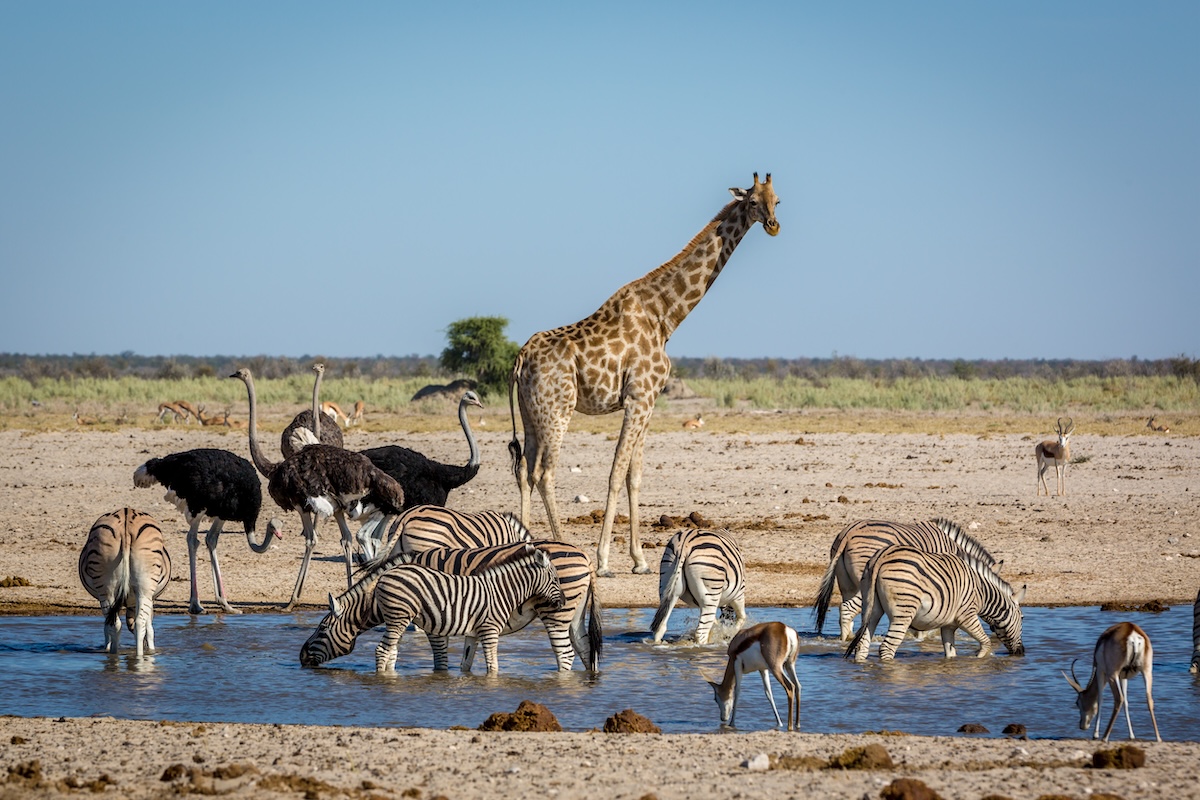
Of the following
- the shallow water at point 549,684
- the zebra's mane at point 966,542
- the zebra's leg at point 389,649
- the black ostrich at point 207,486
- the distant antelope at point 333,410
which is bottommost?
the shallow water at point 549,684

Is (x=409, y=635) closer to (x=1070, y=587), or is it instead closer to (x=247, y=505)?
(x=247, y=505)

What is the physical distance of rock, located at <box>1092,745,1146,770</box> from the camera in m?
6.77

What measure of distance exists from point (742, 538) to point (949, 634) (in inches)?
224

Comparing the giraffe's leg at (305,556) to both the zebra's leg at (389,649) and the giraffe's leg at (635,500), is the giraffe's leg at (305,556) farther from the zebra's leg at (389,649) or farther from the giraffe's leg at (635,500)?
the giraffe's leg at (635,500)

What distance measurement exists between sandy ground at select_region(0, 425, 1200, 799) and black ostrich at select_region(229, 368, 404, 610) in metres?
1.01

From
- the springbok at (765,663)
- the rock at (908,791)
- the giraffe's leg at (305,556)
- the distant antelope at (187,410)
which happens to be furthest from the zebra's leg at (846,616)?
the distant antelope at (187,410)

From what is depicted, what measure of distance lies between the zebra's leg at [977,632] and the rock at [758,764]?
12.5ft

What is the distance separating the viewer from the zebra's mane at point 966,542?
11.1m

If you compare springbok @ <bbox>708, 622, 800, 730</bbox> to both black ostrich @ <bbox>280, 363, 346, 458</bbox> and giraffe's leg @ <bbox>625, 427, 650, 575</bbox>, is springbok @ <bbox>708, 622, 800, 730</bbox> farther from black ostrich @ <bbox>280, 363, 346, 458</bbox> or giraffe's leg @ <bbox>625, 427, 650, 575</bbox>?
black ostrich @ <bbox>280, 363, 346, 458</bbox>

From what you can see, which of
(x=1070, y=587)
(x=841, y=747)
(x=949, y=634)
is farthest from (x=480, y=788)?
(x=1070, y=587)

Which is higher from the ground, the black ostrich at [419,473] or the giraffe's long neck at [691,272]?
the giraffe's long neck at [691,272]

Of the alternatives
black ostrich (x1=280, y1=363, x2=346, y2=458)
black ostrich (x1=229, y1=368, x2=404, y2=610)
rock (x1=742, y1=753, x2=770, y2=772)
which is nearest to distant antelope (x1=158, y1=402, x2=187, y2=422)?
black ostrich (x1=280, y1=363, x2=346, y2=458)

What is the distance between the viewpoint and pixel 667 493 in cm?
2030

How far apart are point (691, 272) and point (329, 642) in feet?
19.6
